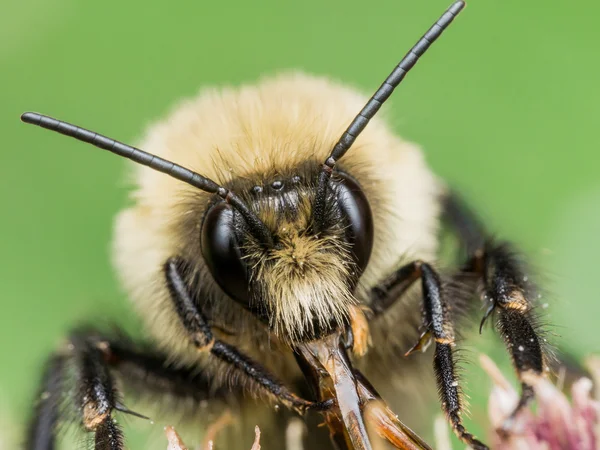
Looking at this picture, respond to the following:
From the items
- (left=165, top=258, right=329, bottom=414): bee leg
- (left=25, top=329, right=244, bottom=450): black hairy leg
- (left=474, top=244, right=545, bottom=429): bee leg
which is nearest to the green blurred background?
(left=25, top=329, right=244, bottom=450): black hairy leg

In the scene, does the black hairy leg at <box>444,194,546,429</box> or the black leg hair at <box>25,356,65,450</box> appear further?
the black leg hair at <box>25,356,65,450</box>

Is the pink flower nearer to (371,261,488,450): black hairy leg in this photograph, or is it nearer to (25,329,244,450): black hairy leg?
(371,261,488,450): black hairy leg

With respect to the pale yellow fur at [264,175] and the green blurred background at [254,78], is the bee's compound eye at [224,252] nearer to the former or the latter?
the pale yellow fur at [264,175]

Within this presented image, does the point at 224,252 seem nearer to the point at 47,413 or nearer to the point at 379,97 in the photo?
the point at 379,97

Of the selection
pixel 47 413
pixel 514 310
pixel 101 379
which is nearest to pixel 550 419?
pixel 514 310

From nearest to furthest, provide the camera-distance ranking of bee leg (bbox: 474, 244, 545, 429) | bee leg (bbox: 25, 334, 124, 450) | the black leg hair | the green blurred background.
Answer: bee leg (bbox: 474, 244, 545, 429), bee leg (bbox: 25, 334, 124, 450), the black leg hair, the green blurred background

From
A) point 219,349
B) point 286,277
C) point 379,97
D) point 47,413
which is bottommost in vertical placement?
point 47,413

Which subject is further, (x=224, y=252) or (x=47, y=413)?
(x=47, y=413)

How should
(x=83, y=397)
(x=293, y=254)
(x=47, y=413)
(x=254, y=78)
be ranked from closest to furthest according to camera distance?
1. (x=293, y=254)
2. (x=83, y=397)
3. (x=47, y=413)
4. (x=254, y=78)
